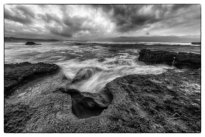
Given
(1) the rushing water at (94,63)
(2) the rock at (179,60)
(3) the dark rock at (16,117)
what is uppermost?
(2) the rock at (179,60)

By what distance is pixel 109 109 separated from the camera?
2.51 meters

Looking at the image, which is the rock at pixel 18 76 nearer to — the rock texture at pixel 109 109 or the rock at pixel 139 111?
the rock texture at pixel 109 109

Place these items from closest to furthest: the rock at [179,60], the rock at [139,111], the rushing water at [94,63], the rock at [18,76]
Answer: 1. the rock at [139,111]
2. the rock at [18,76]
3. the rushing water at [94,63]
4. the rock at [179,60]

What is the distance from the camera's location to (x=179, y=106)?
2.54 meters

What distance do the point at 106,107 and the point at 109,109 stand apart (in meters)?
0.13

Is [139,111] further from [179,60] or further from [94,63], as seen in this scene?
[179,60]

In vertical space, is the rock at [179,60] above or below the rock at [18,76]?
above

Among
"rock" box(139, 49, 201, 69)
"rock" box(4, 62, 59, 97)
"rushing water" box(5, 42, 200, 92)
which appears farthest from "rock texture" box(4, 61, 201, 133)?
"rock" box(139, 49, 201, 69)

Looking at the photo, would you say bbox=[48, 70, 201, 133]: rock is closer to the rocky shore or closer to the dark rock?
the rocky shore

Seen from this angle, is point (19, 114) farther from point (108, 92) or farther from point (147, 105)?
point (147, 105)

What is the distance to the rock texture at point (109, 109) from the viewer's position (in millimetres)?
2074

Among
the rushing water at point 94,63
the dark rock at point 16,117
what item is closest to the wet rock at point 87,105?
the rushing water at point 94,63

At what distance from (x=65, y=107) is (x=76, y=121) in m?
0.65

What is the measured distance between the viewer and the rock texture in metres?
2.07
